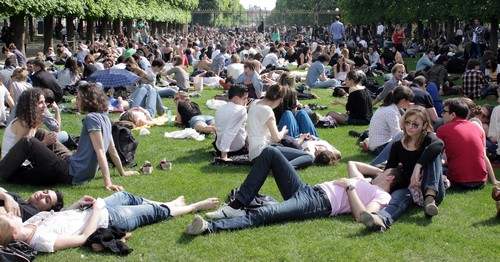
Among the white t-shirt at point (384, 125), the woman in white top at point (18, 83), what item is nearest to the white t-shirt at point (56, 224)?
the white t-shirt at point (384, 125)

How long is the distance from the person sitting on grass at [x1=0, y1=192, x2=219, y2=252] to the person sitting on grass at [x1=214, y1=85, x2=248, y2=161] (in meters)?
3.09

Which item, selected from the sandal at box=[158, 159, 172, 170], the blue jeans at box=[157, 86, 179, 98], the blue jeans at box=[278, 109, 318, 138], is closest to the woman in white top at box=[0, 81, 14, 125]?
the sandal at box=[158, 159, 172, 170]

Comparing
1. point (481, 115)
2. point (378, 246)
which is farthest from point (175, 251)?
point (481, 115)

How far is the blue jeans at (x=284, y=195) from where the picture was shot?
7180 mm

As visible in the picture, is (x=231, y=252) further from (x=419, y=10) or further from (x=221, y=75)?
(x=419, y=10)

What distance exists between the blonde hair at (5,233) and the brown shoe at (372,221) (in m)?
3.62

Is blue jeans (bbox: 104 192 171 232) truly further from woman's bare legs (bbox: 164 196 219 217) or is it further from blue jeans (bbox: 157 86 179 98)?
blue jeans (bbox: 157 86 179 98)

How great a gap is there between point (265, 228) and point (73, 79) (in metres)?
14.0

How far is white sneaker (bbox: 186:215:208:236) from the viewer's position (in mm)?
6832

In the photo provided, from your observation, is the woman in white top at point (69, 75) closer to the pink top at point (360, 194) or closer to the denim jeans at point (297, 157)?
the denim jeans at point (297, 157)

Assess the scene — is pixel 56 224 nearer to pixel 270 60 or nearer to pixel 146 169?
pixel 146 169

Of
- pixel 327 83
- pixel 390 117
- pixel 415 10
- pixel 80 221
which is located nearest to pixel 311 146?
pixel 390 117

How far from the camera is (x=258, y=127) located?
9609mm

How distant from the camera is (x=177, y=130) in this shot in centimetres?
1395
